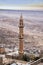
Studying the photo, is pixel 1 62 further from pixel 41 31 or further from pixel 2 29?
pixel 41 31

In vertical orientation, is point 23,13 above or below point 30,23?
above

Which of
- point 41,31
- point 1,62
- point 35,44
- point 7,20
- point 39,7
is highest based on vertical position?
point 39,7

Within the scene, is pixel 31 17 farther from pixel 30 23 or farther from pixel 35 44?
pixel 35 44

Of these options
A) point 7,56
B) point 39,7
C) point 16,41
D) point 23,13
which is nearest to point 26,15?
point 23,13

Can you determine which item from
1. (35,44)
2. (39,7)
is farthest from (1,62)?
(39,7)

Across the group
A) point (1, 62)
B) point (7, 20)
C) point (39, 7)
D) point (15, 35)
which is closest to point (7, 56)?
point (1, 62)

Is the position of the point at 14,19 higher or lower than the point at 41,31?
higher

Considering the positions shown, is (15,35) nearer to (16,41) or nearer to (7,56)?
(16,41)
